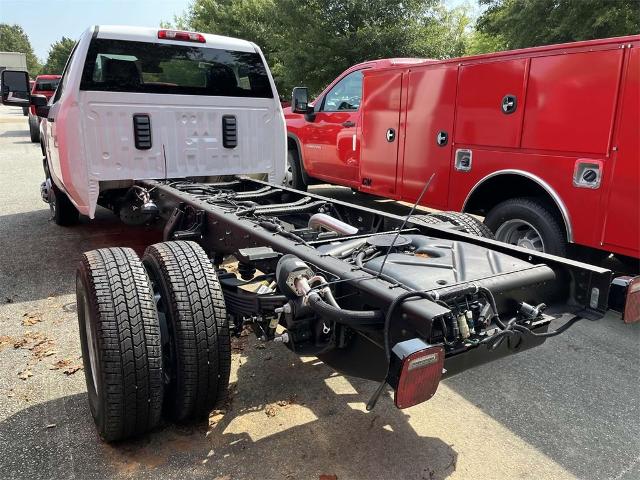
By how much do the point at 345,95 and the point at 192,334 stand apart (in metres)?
5.88

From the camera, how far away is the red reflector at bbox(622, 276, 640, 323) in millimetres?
2375

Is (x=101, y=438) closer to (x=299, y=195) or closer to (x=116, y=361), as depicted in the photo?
(x=116, y=361)

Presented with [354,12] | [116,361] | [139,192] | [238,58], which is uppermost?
[354,12]

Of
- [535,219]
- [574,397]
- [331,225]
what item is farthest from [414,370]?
[535,219]

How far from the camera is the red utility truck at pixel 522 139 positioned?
4.03 metres

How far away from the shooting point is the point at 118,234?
647cm

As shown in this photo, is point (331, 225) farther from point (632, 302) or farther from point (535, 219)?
point (535, 219)

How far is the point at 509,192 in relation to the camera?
203 inches

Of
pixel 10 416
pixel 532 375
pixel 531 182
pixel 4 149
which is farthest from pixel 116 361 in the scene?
pixel 4 149

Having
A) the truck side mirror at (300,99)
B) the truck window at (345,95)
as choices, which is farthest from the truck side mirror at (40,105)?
the truck window at (345,95)

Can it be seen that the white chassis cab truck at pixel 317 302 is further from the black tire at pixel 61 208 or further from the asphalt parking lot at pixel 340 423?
the black tire at pixel 61 208

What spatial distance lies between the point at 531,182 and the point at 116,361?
384cm

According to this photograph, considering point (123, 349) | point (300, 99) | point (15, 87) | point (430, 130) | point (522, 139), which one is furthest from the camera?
point (300, 99)

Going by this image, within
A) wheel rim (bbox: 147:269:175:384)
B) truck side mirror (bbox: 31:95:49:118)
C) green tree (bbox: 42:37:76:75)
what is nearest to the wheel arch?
wheel rim (bbox: 147:269:175:384)
